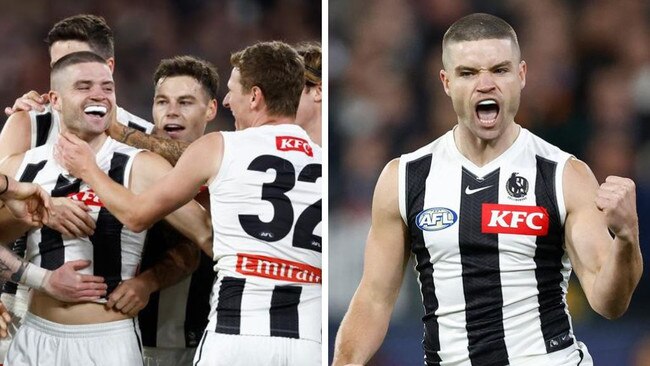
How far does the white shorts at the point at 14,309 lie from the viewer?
3.26 metres

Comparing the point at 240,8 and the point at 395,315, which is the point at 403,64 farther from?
the point at 395,315

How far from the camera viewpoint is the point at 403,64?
11.2 ft

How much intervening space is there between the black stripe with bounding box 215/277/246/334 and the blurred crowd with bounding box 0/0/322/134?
0.90 metres

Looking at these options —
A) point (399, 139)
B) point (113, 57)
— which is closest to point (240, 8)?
point (113, 57)

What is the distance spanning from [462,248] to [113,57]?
1.76m

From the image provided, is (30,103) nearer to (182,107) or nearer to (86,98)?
(86,98)

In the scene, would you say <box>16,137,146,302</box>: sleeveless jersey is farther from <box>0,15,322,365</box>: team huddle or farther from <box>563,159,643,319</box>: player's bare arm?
<box>563,159,643,319</box>: player's bare arm

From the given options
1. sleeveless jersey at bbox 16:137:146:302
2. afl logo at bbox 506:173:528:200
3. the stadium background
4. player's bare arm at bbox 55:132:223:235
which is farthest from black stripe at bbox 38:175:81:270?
afl logo at bbox 506:173:528:200

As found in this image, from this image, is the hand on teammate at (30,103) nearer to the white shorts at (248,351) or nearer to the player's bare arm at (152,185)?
the player's bare arm at (152,185)

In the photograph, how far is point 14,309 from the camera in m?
3.37

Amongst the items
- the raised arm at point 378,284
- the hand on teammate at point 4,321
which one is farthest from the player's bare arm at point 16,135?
the raised arm at point 378,284

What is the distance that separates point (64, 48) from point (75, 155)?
769 millimetres

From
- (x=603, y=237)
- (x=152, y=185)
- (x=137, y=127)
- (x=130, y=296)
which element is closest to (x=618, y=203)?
(x=603, y=237)

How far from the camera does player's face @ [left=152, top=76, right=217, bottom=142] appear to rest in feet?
11.8
